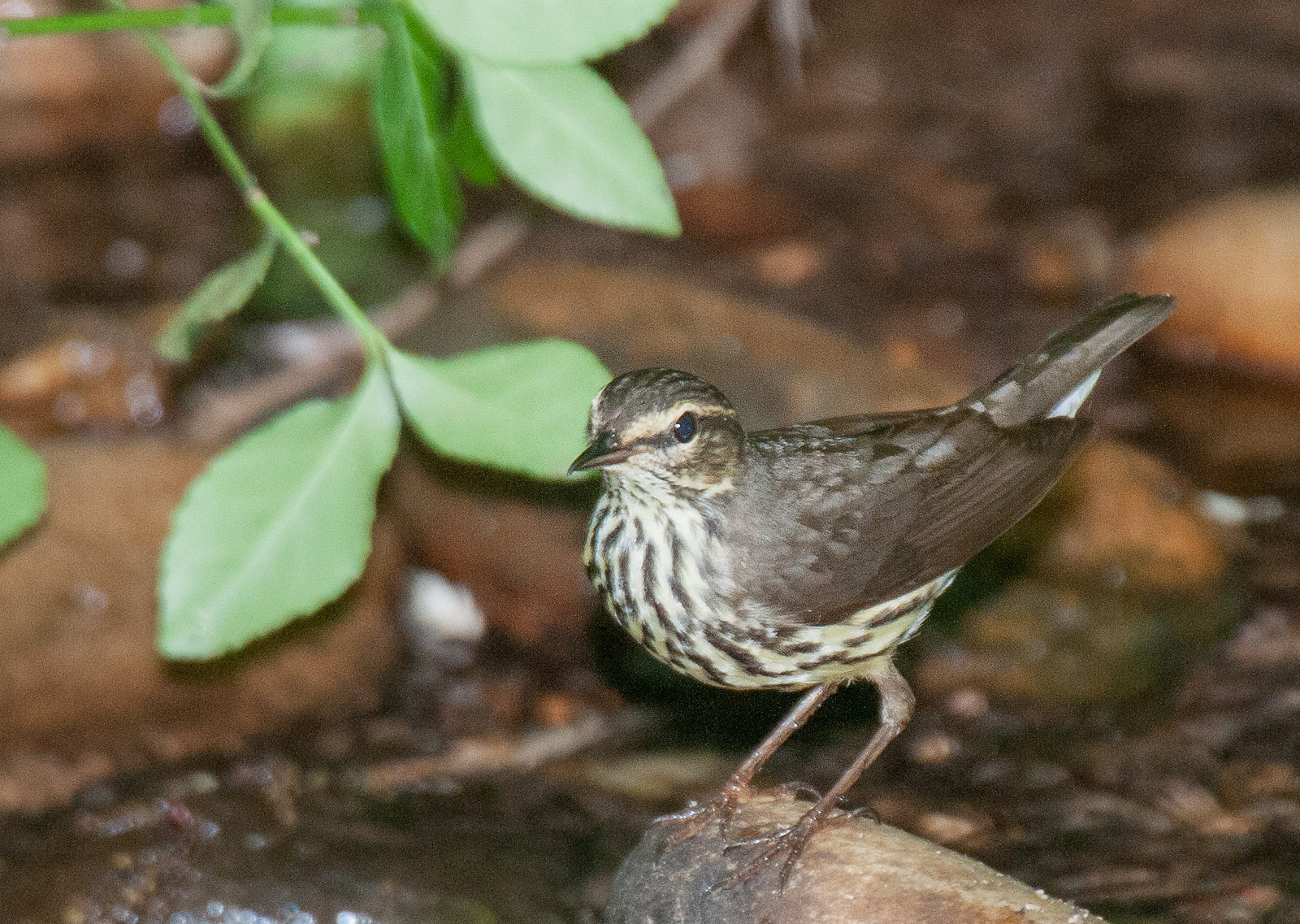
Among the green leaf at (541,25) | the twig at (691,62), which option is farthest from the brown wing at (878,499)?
the twig at (691,62)

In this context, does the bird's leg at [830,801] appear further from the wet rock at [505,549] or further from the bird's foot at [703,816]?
the wet rock at [505,549]

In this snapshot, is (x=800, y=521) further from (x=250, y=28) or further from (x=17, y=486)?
(x=17, y=486)

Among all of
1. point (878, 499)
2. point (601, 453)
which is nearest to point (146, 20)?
point (601, 453)

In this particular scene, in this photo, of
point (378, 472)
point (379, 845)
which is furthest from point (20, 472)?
point (379, 845)

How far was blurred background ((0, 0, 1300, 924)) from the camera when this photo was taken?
445cm

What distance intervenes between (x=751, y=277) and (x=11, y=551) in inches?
153

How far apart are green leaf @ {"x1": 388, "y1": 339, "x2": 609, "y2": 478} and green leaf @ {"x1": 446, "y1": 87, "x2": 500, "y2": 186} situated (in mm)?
642

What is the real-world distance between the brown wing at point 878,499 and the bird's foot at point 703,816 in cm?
60

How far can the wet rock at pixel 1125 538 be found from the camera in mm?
5414

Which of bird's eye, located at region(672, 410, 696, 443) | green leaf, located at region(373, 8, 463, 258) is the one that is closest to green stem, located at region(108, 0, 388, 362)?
green leaf, located at region(373, 8, 463, 258)

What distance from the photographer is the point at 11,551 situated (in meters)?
4.98

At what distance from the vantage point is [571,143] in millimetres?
3586

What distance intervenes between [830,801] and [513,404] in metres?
1.25

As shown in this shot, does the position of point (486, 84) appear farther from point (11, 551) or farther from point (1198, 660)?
point (1198, 660)
